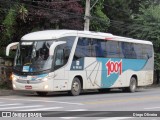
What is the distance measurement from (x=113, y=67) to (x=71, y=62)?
478cm

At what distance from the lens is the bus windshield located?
22969 mm

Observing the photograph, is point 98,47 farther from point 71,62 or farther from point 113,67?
point 71,62

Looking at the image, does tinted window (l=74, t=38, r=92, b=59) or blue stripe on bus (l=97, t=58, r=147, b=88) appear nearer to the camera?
A: tinted window (l=74, t=38, r=92, b=59)

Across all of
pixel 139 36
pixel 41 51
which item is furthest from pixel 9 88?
pixel 139 36

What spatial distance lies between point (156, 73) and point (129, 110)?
28.6 metres

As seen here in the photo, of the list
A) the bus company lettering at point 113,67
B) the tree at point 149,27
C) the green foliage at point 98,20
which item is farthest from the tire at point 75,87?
the tree at point 149,27

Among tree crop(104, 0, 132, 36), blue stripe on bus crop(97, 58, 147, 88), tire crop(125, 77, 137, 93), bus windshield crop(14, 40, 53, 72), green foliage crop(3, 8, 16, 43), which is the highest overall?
tree crop(104, 0, 132, 36)

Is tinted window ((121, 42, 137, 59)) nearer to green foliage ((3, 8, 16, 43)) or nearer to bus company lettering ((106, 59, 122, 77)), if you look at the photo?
bus company lettering ((106, 59, 122, 77))

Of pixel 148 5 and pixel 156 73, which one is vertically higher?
pixel 148 5

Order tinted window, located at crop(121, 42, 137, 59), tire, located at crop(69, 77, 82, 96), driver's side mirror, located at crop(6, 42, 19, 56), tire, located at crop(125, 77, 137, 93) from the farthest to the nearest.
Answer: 1. tire, located at crop(125, 77, 137, 93)
2. tinted window, located at crop(121, 42, 137, 59)
3. tire, located at crop(69, 77, 82, 96)
4. driver's side mirror, located at crop(6, 42, 19, 56)

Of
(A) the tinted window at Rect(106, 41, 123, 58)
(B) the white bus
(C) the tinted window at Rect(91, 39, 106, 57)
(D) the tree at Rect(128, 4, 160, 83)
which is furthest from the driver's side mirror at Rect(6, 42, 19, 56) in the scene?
(D) the tree at Rect(128, 4, 160, 83)

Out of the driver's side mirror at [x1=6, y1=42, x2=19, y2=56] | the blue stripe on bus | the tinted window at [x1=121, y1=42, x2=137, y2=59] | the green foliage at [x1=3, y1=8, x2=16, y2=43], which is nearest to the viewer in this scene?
the driver's side mirror at [x1=6, y1=42, x2=19, y2=56]

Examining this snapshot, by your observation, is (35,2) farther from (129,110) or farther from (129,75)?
(129,110)

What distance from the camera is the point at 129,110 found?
17094 mm
